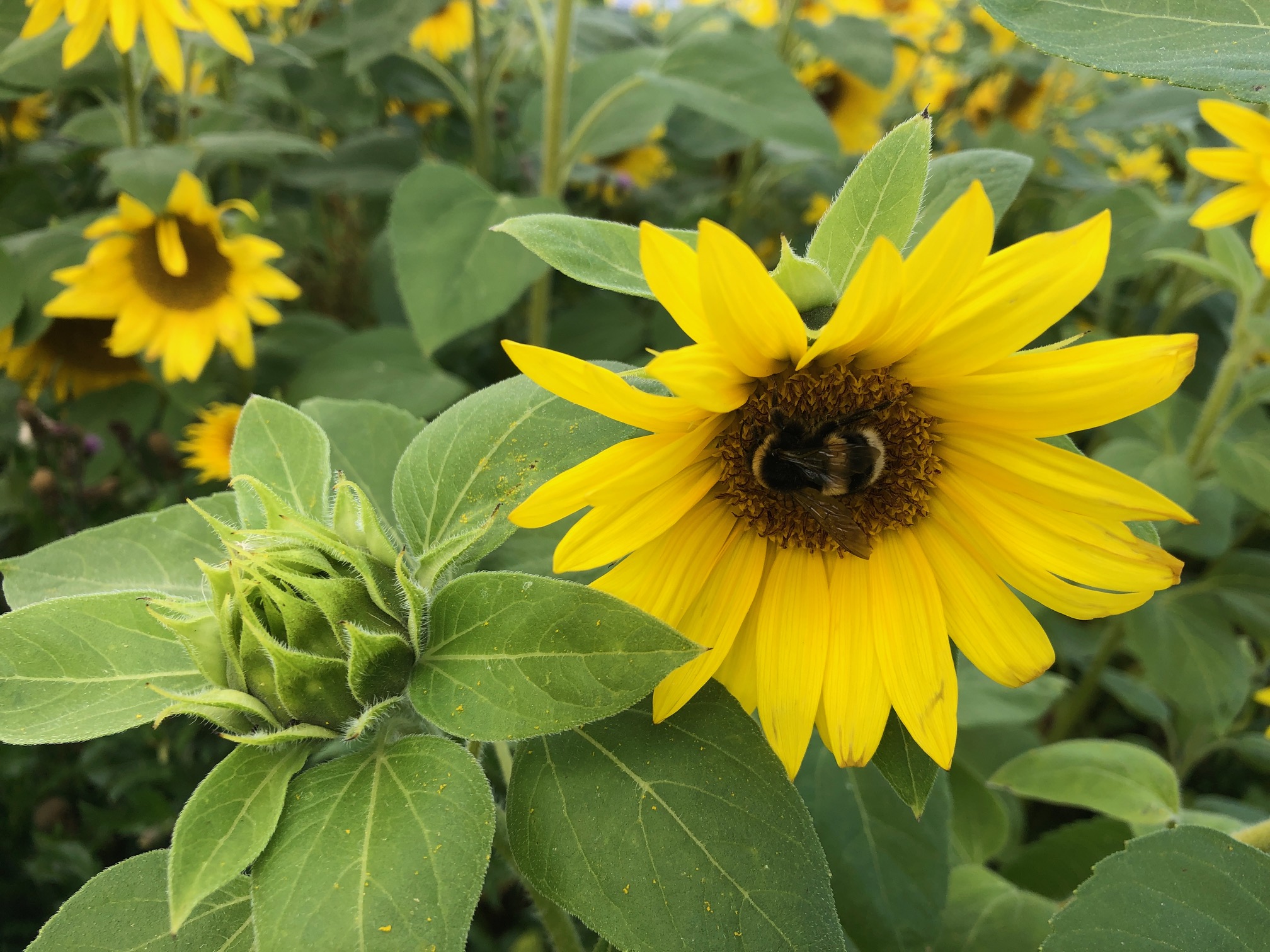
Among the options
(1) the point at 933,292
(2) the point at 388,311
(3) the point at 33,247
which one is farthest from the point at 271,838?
(2) the point at 388,311

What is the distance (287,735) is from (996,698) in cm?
91

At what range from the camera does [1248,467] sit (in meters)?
1.26

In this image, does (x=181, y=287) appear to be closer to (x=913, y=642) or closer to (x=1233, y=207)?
(x=913, y=642)

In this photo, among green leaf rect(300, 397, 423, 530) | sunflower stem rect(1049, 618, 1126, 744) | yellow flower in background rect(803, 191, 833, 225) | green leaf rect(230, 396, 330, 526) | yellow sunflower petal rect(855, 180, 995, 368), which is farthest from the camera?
yellow flower in background rect(803, 191, 833, 225)

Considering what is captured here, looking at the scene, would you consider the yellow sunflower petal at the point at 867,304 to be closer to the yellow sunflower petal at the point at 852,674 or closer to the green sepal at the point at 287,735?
the yellow sunflower petal at the point at 852,674

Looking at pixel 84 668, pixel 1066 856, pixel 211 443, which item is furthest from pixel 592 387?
pixel 211 443

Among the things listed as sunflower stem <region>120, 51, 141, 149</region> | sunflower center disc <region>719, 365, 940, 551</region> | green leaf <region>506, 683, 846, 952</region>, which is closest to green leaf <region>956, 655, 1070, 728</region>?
sunflower center disc <region>719, 365, 940, 551</region>

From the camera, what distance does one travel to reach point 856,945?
0.85 m

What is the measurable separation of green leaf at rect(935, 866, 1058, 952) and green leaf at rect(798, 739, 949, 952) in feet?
0.38

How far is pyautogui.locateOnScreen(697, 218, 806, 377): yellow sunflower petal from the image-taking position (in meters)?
0.45

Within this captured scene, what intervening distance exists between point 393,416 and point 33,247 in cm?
98

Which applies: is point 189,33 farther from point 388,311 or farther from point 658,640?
point 658,640

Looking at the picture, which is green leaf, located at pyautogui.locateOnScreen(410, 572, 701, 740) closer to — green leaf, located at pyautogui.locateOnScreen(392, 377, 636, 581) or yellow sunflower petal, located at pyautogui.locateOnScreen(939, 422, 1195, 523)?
green leaf, located at pyautogui.locateOnScreen(392, 377, 636, 581)

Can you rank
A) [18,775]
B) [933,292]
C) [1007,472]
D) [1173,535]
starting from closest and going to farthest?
[933,292] → [1007,472] → [18,775] → [1173,535]
